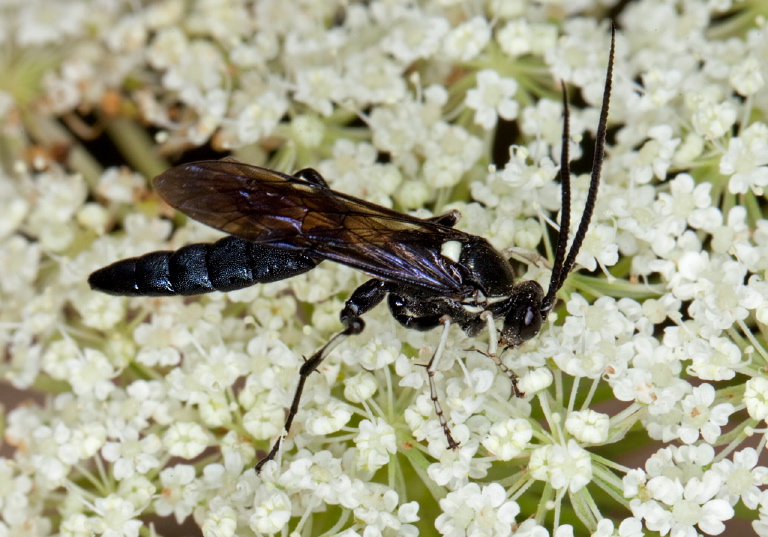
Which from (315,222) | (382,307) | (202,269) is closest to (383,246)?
(315,222)

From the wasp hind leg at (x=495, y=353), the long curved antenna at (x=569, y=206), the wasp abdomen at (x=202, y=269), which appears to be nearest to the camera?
the long curved antenna at (x=569, y=206)

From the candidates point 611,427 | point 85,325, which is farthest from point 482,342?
point 85,325

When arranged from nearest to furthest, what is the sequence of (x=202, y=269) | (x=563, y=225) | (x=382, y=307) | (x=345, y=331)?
1. (x=563, y=225)
2. (x=345, y=331)
3. (x=202, y=269)
4. (x=382, y=307)

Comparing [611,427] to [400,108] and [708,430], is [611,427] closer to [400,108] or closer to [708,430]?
[708,430]

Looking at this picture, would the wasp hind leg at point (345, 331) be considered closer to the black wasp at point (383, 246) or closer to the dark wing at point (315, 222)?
the black wasp at point (383, 246)

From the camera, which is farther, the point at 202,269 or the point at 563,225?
the point at 202,269

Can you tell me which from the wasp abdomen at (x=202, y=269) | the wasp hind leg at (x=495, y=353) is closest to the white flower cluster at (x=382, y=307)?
the wasp hind leg at (x=495, y=353)

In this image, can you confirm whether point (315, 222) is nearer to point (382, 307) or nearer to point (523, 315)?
point (382, 307)
